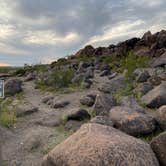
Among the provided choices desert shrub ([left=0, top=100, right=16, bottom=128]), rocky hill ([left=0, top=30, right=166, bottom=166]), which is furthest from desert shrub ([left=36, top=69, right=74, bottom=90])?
desert shrub ([left=0, top=100, right=16, bottom=128])

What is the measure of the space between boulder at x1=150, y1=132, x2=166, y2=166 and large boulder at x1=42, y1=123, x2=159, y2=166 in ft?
0.86

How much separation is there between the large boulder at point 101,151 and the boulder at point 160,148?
0.26 meters

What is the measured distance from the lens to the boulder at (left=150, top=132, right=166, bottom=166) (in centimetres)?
486

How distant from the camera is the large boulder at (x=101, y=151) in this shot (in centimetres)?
424

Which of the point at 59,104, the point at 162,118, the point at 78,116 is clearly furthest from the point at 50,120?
the point at 162,118

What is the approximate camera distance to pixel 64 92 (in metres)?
12.9

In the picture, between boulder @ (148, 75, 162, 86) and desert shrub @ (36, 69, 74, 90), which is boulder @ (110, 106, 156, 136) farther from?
desert shrub @ (36, 69, 74, 90)

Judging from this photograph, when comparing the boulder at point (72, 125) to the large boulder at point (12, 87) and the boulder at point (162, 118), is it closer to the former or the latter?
the boulder at point (162, 118)

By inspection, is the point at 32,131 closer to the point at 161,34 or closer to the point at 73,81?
the point at 73,81

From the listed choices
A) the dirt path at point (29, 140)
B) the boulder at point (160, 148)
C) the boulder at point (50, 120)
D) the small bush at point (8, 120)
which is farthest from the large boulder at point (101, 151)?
the small bush at point (8, 120)

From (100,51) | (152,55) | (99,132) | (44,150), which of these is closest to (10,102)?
(44,150)

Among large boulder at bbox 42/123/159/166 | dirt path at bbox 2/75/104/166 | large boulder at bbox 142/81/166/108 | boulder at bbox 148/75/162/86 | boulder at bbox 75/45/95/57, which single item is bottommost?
dirt path at bbox 2/75/104/166

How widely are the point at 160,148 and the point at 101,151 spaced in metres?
1.12

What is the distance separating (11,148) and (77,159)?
265cm
